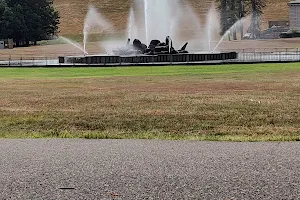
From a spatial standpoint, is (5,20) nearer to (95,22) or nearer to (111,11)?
(111,11)

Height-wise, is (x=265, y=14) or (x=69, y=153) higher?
(x=265, y=14)

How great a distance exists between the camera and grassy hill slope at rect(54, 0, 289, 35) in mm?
158250

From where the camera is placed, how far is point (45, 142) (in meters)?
11.5

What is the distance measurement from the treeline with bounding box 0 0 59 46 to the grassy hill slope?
32.2 meters

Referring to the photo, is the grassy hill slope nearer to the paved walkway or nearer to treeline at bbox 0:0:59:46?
treeline at bbox 0:0:59:46

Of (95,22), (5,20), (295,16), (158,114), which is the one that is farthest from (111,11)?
(158,114)

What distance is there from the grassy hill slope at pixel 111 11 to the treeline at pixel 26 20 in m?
32.2

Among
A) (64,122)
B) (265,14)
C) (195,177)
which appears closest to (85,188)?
(195,177)

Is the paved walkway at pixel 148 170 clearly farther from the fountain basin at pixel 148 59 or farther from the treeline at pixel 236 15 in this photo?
the treeline at pixel 236 15

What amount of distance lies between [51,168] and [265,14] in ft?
538

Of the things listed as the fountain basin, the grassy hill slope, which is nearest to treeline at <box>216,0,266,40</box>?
the grassy hill slope

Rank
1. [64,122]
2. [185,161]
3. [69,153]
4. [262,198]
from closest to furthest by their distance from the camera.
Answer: [262,198]
[185,161]
[69,153]
[64,122]

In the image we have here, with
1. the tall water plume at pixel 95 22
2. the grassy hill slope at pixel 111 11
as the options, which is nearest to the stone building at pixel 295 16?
the grassy hill slope at pixel 111 11

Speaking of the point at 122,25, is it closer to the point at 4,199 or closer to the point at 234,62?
the point at 234,62
